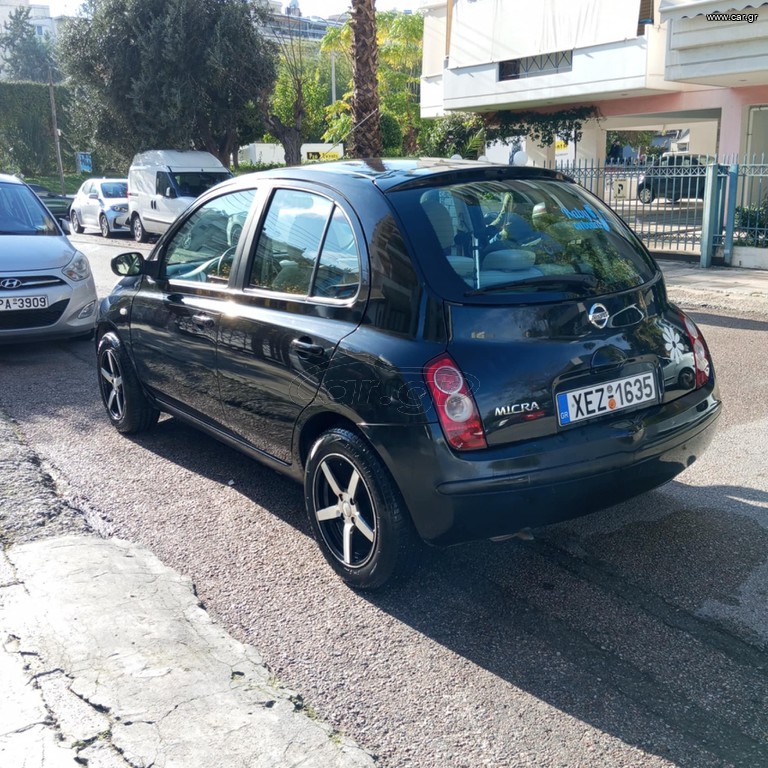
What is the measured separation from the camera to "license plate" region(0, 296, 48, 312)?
782cm

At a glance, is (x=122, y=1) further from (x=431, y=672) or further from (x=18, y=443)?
(x=431, y=672)

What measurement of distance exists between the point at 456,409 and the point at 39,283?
238 inches

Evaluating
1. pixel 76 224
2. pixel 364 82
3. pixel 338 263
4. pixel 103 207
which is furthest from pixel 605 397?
pixel 76 224

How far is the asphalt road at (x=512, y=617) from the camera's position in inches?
108

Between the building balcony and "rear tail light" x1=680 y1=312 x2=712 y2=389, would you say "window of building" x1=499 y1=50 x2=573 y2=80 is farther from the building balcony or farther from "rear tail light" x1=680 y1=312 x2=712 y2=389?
"rear tail light" x1=680 y1=312 x2=712 y2=389

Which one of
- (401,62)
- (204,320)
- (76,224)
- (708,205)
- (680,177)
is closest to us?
(204,320)

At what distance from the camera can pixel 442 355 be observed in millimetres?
3240

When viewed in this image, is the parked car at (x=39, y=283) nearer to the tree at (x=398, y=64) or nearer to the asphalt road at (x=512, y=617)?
the asphalt road at (x=512, y=617)

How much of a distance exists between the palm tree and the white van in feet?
17.7

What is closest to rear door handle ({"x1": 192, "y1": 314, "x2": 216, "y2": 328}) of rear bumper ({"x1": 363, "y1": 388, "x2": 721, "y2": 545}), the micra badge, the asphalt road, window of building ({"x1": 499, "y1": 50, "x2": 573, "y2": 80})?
the asphalt road

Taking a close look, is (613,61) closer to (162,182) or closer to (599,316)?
(162,182)

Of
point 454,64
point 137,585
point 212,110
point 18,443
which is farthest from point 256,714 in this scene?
point 212,110

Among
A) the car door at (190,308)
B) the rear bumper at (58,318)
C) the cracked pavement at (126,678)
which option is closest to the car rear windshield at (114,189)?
the rear bumper at (58,318)

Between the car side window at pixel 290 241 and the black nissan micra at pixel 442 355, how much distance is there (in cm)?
1
